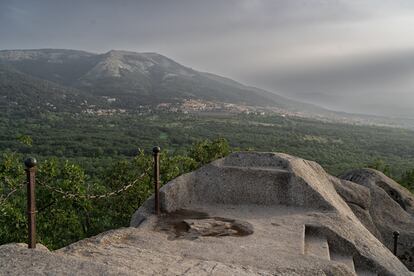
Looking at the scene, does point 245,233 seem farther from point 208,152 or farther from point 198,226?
point 208,152

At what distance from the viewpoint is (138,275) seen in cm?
597

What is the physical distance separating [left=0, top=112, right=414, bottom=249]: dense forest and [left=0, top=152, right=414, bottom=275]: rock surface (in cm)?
155

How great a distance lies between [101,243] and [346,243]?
5.59 meters

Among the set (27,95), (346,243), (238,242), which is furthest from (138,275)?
(27,95)

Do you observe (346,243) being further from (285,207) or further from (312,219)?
(285,207)

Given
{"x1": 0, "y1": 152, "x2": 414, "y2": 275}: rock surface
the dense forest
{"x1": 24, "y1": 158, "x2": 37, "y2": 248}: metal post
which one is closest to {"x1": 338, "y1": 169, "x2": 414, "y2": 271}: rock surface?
{"x1": 0, "y1": 152, "x2": 414, "y2": 275}: rock surface

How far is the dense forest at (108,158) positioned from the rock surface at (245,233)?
155 centimetres

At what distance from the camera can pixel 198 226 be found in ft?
32.4

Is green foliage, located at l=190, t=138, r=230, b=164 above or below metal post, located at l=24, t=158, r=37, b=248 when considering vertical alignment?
below

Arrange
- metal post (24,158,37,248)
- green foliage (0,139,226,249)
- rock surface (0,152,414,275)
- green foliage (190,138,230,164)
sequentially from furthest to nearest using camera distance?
1. green foliage (190,138,230,164)
2. green foliage (0,139,226,249)
3. metal post (24,158,37,248)
4. rock surface (0,152,414,275)

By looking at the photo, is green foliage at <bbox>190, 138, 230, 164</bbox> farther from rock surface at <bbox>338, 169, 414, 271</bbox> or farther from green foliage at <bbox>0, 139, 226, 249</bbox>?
rock surface at <bbox>338, 169, 414, 271</bbox>

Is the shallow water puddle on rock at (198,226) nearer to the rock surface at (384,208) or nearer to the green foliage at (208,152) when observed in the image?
the rock surface at (384,208)

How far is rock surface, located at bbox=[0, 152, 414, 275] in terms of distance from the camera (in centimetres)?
665

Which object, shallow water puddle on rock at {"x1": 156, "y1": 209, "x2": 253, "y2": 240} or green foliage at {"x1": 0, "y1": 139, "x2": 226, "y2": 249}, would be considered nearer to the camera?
shallow water puddle on rock at {"x1": 156, "y1": 209, "x2": 253, "y2": 240}
